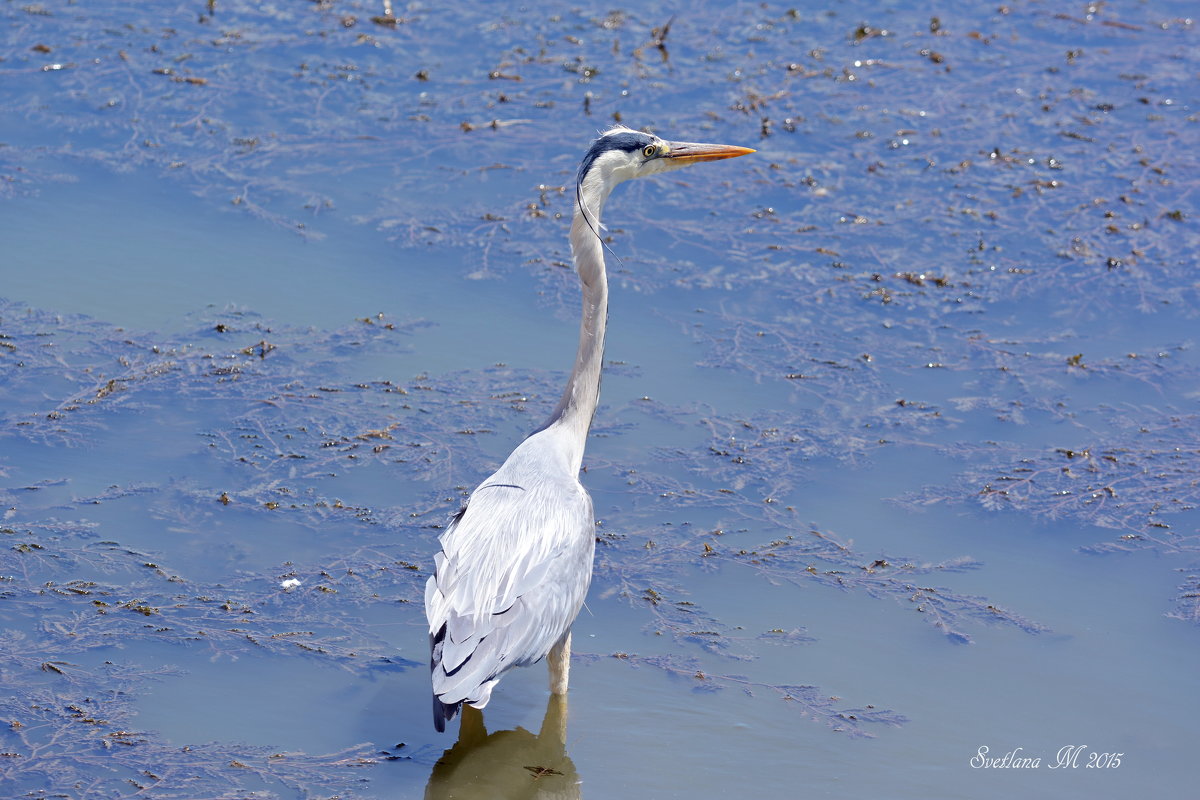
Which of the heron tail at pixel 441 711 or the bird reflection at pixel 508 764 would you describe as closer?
the heron tail at pixel 441 711

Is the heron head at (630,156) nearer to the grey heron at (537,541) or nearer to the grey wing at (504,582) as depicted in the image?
the grey heron at (537,541)

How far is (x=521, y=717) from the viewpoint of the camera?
4.91 m

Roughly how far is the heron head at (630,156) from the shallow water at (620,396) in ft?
4.53

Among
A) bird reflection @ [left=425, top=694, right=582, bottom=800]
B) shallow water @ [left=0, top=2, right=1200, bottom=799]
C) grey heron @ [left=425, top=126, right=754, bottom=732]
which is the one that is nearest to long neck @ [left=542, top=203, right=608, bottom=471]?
grey heron @ [left=425, top=126, right=754, bottom=732]

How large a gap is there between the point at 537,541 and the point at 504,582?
22cm

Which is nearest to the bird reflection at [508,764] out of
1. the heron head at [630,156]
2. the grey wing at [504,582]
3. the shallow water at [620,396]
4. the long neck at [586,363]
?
the shallow water at [620,396]

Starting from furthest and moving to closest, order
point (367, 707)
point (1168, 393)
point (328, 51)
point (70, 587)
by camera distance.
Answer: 1. point (328, 51)
2. point (1168, 393)
3. point (70, 587)
4. point (367, 707)

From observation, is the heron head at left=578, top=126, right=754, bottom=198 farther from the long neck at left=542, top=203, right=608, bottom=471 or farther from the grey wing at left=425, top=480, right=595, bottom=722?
the grey wing at left=425, top=480, right=595, bottom=722

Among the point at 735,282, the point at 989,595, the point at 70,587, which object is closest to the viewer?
the point at 70,587

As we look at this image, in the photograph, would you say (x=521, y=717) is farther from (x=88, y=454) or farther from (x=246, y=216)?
(x=246, y=216)

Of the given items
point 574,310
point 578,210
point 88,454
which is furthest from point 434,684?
point 574,310

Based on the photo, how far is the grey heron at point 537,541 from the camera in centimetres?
441

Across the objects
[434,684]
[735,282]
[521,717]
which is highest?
[735,282]

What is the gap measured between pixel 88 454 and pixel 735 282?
366cm
